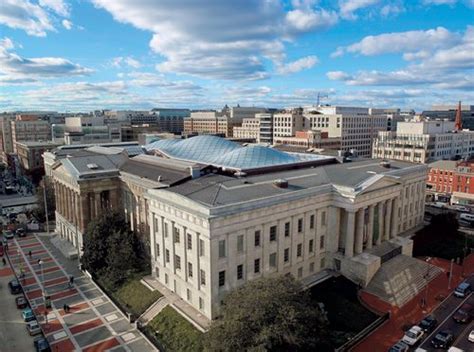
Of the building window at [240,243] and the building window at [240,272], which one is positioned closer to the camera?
the building window at [240,243]

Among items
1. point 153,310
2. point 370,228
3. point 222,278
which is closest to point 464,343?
point 370,228

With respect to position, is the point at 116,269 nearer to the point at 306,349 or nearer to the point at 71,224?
the point at 71,224

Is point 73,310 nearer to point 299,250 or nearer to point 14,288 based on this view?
point 14,288

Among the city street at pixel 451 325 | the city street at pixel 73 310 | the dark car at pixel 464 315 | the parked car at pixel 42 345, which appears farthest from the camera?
the dark car at pixel 464 315

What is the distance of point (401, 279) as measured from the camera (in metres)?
63.0

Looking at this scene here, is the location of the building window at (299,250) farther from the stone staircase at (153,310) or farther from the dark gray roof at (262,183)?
the stone staircase at (153,310)

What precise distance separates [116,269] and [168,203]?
663 inches

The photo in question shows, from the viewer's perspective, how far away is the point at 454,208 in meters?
110

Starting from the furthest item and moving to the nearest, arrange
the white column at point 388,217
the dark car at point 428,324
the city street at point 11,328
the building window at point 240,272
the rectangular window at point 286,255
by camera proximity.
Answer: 1. the white column at point 388,217
2. the rectangular window at point 286,255
3. the building window at point 240,272
4. the dark car at point 428,324
5. the city street at point 11,328

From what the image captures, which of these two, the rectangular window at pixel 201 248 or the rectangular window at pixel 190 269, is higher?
the rectangular window at pixel 201 248

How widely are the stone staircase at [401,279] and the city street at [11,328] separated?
50.6 m

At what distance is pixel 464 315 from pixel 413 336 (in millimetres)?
11321

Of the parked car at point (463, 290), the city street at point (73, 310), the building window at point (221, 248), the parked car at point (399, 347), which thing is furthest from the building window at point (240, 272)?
the parked car at point (463, 290)

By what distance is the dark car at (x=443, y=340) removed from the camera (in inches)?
1866
